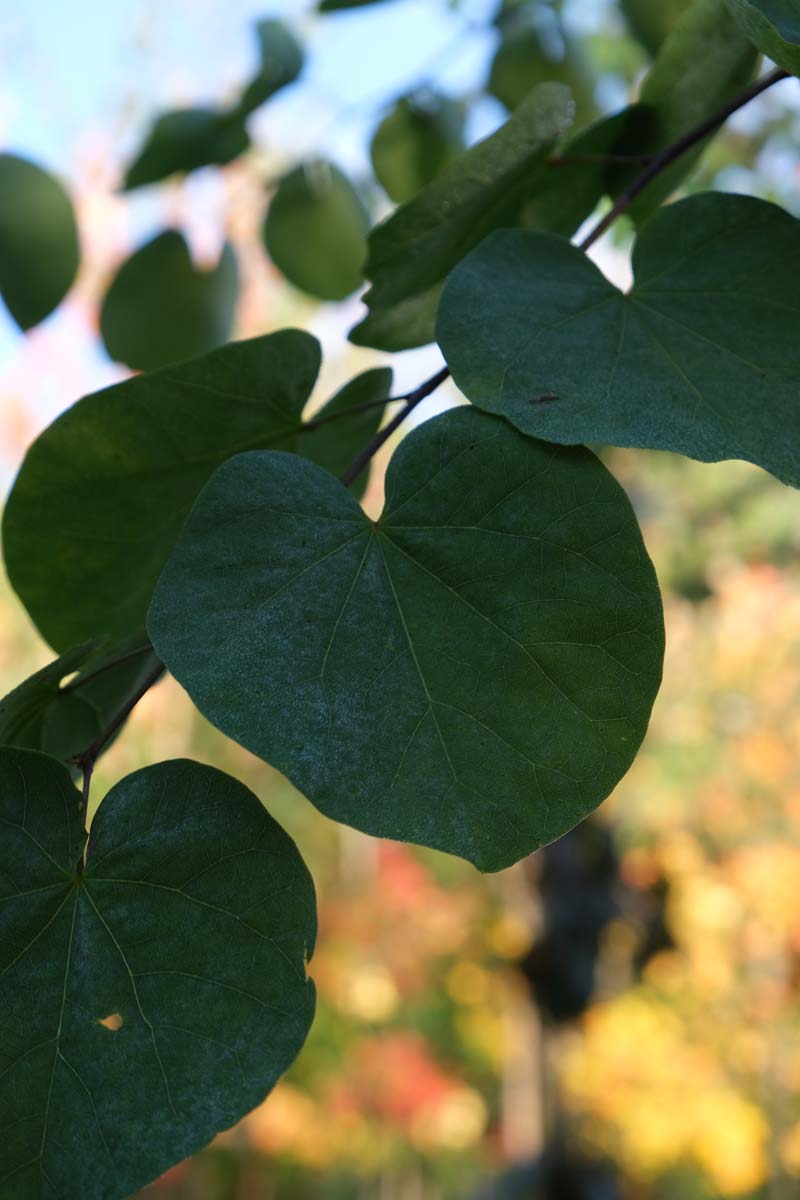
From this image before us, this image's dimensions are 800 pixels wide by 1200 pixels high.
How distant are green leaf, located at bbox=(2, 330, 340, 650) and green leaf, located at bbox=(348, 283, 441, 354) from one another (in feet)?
0.13

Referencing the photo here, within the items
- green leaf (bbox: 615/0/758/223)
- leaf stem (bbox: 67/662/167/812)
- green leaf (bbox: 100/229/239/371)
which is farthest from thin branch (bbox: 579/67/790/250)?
green leaf (bbox: 100/229/239/371)

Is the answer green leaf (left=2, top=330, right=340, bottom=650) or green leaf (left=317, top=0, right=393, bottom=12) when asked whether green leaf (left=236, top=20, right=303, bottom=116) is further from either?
green leaf (left=2, top=330, right=340, bottom=650)

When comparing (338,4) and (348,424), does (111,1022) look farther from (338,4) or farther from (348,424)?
(338,4)

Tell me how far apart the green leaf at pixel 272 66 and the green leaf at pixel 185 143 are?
0.05ft

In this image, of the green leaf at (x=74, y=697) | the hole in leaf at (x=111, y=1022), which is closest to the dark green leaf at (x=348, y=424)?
the green leaf at (x=74, y=697)

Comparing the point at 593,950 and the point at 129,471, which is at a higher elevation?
the point at 129,471

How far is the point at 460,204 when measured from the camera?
39cm

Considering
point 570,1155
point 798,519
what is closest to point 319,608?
point 570,1155

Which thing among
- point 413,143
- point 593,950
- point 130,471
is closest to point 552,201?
point 130,471

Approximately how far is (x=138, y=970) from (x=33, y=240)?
429mm

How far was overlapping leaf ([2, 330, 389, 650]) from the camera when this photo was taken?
1.19ft

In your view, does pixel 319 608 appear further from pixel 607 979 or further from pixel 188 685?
pixel 607 979

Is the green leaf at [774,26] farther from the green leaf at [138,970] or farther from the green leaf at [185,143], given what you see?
the green leaf at [185,143]

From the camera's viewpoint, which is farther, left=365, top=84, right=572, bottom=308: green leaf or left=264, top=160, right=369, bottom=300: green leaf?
left=264, top=160, right=369, bottom=300: green leaf
